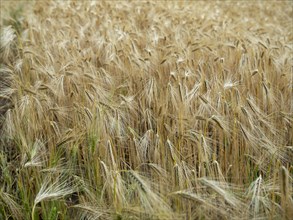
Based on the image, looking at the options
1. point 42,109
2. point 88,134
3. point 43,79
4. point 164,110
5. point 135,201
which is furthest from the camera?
point 43,79

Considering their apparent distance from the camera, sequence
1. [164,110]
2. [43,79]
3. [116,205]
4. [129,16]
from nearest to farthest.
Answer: [116,205] < [164,110] < [43,79] < [129,16]

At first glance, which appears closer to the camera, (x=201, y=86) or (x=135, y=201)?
(x=135, y=201)

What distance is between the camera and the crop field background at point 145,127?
5.03 feet

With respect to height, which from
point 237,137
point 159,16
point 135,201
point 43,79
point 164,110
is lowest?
point 135,201

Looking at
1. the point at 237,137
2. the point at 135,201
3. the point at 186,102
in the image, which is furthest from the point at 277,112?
the point at 135,201

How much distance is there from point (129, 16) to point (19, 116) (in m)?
2.85

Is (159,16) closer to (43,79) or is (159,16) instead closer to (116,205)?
(43,79)

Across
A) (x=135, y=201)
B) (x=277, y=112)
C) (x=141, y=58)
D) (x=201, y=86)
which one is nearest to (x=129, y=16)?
(x=141, y=58)

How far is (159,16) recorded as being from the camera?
484cm

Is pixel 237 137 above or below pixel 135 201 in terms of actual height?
above

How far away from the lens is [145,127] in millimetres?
2279

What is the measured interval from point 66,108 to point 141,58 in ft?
2.71

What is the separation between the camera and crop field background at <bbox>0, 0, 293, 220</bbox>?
1.53 metres

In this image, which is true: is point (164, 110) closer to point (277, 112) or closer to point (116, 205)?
point (277, 112)
